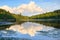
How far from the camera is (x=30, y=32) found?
60.0 inches

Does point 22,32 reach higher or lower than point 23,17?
lower

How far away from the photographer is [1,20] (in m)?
1.57

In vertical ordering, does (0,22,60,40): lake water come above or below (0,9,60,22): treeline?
below

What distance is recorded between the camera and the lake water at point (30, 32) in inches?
58.0

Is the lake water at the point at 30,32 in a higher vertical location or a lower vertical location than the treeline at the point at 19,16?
lower

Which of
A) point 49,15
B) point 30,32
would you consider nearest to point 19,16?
point 30,32

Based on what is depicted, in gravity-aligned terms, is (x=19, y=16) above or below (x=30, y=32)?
above

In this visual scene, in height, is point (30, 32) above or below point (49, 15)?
below

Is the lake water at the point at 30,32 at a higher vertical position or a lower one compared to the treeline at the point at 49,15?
lower

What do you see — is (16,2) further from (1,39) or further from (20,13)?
(1,39)

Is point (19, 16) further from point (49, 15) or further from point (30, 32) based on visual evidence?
point (49, 15)

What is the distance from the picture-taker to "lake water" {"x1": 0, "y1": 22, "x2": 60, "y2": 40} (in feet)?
4.83

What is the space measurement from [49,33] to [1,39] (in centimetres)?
61

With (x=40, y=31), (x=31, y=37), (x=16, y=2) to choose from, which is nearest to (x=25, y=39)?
(x=31, y=37)
